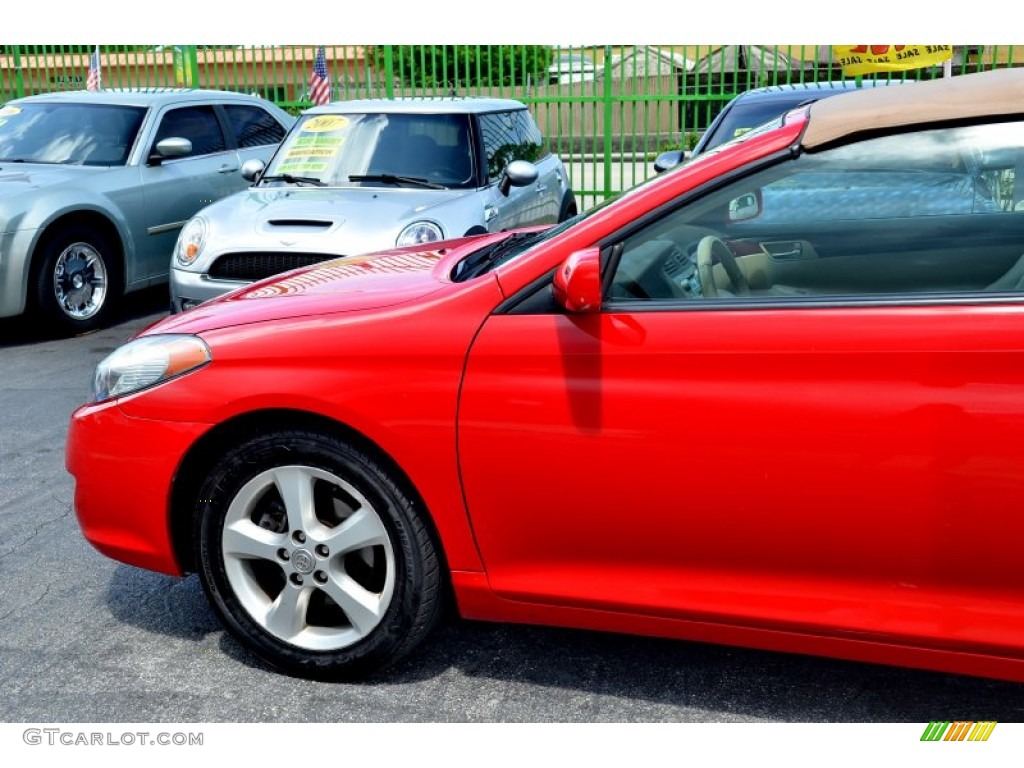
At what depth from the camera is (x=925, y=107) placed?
9.80ft

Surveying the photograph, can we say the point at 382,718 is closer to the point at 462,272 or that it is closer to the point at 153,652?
the point at 153,652

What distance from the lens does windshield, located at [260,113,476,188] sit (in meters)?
7.91

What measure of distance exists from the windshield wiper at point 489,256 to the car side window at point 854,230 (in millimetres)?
588

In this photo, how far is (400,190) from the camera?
303 inches

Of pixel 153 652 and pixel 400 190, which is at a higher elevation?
pixel 400 190

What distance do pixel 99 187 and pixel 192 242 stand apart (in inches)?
69.9

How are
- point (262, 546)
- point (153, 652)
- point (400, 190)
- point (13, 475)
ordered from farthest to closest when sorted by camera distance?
1. point (400, 190)
2. point (13, 475)
3. point (153, 652)
4. point (262, 546)

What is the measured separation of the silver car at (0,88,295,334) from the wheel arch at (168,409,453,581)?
5.23 m

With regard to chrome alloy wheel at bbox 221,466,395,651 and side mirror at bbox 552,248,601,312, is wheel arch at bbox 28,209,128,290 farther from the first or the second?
side mirror at bbox 552,248,601,312

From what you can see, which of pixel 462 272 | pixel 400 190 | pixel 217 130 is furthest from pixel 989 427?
pixel 217 130

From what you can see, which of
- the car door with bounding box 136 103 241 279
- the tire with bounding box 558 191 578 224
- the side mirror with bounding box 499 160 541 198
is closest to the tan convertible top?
the side mirror with bounding box 499 160 541 198

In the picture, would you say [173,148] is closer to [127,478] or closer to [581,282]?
[127,478]

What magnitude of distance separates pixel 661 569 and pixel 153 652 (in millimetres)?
1618

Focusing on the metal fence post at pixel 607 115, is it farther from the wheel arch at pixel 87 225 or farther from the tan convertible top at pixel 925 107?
the tan convertible top at pixel 925 107
